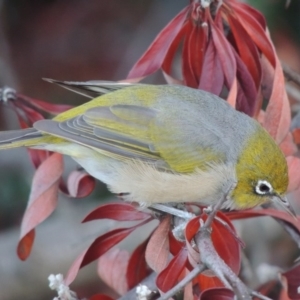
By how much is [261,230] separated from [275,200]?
143cm

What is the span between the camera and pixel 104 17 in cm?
504

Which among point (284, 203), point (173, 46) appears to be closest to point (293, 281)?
point (284, 203)

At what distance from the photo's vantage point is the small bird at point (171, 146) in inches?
98.9

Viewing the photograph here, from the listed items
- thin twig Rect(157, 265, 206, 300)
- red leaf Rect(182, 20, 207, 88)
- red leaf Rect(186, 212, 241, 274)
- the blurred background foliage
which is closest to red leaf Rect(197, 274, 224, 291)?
red leaf Rect(186, 212, 241, 274)

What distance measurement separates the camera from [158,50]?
101 inches

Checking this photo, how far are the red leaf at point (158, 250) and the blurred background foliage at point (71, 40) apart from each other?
2454 mm

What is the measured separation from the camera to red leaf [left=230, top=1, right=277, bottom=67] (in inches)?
98.6

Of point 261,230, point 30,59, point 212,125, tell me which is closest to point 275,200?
point 212,125

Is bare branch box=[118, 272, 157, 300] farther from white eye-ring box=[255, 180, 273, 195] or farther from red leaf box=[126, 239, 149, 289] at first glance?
white eye-ring box=[255, 180, 273, 195]

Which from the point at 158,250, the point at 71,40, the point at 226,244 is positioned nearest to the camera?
the point at 226,244

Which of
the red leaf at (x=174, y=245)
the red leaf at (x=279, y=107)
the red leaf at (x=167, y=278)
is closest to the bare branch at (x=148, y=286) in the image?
the red leaf at (x=174, y=245)

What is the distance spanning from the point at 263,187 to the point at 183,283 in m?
Result: 0.96

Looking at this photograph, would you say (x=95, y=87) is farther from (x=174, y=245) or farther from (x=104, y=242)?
(x=174, y=245)

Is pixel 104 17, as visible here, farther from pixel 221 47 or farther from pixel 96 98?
pixel 221 47
